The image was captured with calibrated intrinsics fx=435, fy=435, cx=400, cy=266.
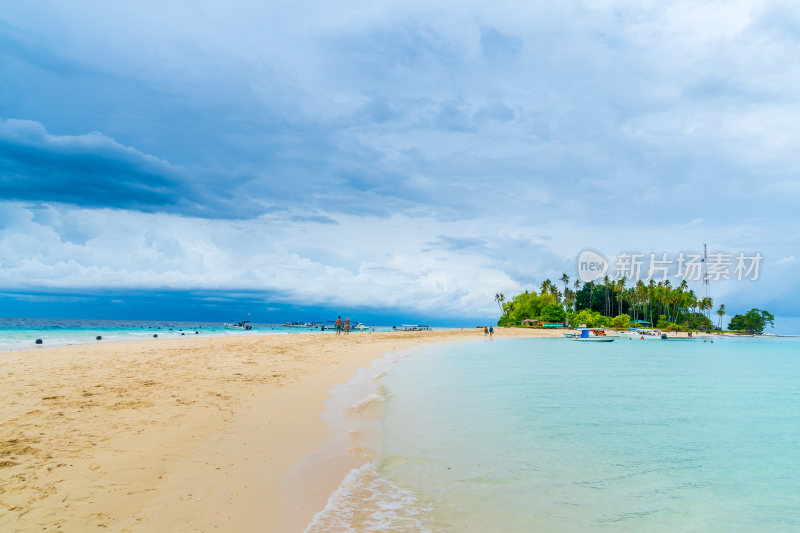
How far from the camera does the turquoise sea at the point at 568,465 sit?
5.93m

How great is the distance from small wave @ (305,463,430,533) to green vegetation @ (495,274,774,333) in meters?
124

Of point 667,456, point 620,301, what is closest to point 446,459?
point 667,456

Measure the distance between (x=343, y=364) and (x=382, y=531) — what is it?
1947cm

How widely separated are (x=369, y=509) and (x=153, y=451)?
3993mm

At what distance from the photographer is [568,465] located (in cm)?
817

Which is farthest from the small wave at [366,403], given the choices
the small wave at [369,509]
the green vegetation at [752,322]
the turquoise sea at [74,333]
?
the green vegetation at [752,322]

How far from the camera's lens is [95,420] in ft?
29.1

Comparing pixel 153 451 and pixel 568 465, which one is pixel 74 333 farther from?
pixel 568 465

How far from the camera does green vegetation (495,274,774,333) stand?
12412 centimetres

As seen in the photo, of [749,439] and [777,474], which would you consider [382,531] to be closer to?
[777,474]

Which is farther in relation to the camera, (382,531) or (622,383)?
(622,383)

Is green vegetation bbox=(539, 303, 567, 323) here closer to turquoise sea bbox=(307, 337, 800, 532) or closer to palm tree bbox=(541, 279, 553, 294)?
palm tree bbox=(541, 279, 553, 294)

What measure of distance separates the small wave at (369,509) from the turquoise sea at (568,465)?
0.02 meters

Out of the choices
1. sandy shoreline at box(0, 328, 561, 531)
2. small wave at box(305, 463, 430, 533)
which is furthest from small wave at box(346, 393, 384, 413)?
small wave at box(305, 463, 430, 533)
